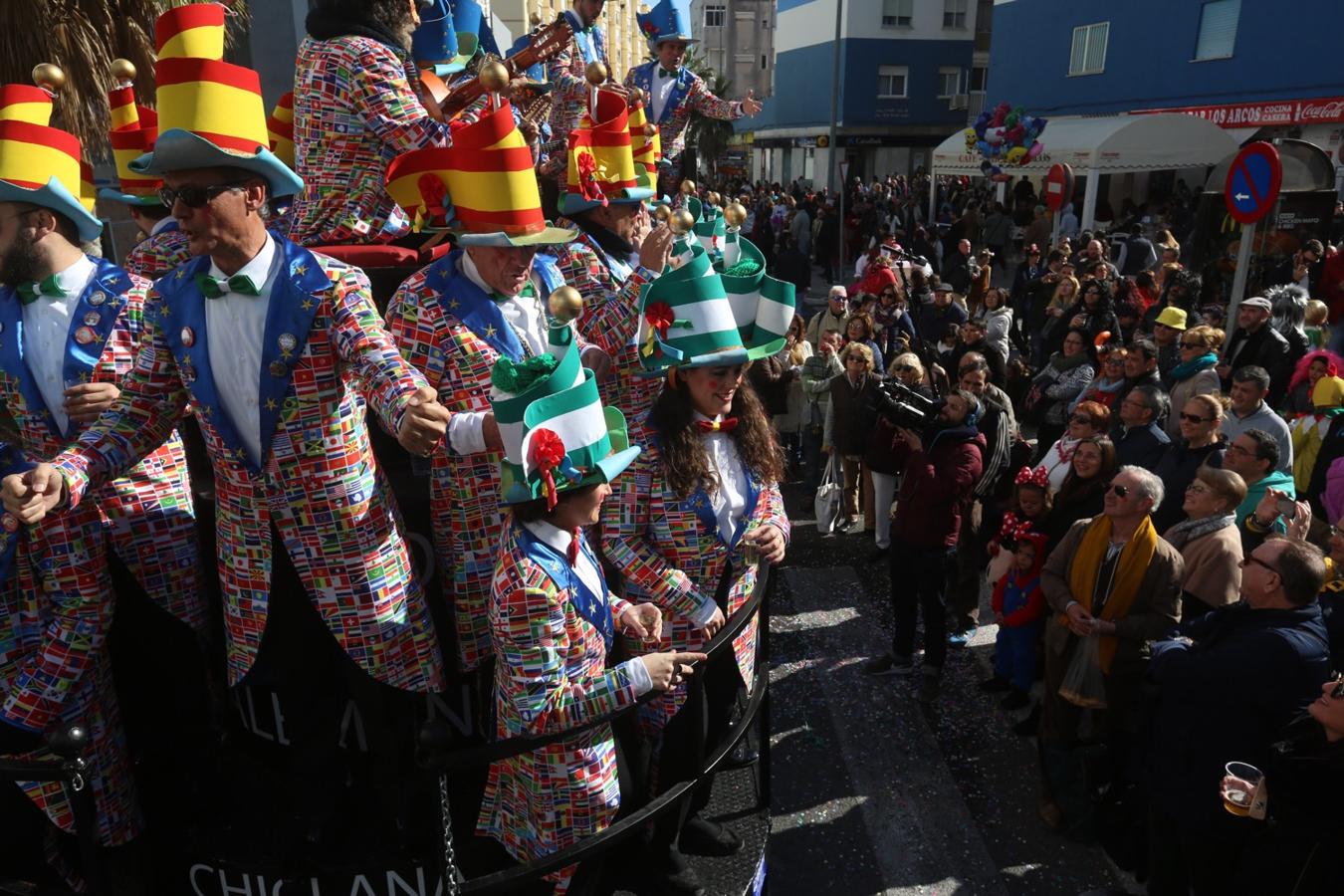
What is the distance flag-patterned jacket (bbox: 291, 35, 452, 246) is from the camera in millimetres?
3424

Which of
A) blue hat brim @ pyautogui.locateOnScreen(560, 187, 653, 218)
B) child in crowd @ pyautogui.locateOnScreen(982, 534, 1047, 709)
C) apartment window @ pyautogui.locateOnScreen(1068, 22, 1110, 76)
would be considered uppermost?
apartment window @ pyautogui.locateOnScreen(1068, 22, 1110, 76)

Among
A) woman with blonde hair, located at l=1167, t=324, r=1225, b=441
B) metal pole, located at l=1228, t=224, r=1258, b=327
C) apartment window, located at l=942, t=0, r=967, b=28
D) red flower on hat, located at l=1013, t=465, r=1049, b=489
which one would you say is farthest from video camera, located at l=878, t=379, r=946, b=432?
apartment window, located at l=942, t=0, r=967, b=28

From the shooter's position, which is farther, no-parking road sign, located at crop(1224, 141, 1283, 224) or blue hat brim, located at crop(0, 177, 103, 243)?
no-parking road sign, located at crop(1224, 141, 1283, 224)

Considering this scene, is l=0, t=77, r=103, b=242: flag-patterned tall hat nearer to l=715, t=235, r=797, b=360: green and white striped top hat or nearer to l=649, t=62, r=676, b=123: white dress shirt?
l=715, t=235, r=797, b=360: green and white striped top hat

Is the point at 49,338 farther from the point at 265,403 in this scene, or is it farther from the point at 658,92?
the point at 658,92

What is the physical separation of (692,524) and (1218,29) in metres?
25.2

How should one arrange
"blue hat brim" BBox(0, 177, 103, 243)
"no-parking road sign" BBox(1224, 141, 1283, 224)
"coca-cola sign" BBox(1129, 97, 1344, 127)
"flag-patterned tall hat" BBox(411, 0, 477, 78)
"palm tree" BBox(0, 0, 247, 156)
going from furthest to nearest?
"coca-cola sign" BBox(1129, 97, 1344, 127)
"no-parking road sign" BBox(1224, 141, 1283, 224)
"palm tree" BBox(0, 0, 247, 156)
"flag-patterned tall hat" BBox(411, 0, 477, 78)
"blue hat brim" BBox(0, 177, 103, 243)

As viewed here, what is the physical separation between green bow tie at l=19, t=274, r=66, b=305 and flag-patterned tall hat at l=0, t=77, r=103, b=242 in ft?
0.70

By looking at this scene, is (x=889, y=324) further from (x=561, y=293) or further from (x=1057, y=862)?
(x=561, y=293)

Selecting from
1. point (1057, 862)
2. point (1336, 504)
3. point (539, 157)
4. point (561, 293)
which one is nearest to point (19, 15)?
point (539, 157)

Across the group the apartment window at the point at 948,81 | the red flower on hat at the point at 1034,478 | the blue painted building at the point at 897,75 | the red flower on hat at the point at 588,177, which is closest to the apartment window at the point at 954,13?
the blue painted building at the point at 897,75

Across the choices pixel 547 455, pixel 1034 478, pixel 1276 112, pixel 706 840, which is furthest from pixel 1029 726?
pixel 1276 112

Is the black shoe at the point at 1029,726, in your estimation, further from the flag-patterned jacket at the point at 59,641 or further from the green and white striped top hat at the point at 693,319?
the flag-patterned jacket at the point at 59,641

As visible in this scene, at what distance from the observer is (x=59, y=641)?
8.71 feet
